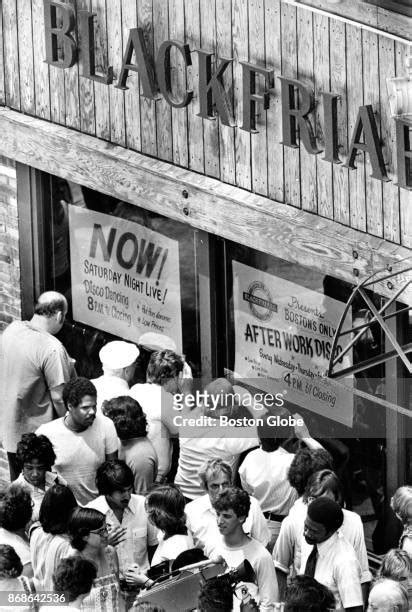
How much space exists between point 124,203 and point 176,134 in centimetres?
84

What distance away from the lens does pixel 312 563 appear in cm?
1073

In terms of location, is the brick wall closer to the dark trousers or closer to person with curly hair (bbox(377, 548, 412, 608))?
the dark trousers

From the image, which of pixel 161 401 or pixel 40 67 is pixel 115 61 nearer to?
pixel 40 67

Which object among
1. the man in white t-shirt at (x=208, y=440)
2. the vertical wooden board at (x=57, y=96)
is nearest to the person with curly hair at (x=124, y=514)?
the man in white t-shirt at (x=208, y=440)

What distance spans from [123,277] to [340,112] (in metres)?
2.57

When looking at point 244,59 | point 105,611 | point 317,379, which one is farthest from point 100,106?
point 105,611

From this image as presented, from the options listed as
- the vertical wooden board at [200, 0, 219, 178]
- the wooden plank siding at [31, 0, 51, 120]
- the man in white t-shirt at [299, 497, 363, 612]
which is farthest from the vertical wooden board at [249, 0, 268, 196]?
the man in white t-shirt at [299, 497, 363, 612]

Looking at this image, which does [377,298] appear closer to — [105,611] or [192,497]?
[192,497]

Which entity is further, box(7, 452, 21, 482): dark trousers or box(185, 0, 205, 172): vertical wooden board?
box(7, 452, 21, 482): dark trousers

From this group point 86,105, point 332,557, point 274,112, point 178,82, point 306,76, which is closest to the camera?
point 332,557

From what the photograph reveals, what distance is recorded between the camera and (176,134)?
13195 mm

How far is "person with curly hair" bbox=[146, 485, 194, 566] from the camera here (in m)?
11.0

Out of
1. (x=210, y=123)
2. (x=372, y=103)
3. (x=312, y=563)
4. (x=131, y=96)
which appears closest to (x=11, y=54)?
(x=131, y=96)

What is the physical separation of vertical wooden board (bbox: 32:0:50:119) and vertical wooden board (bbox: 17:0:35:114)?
0.04 meters
